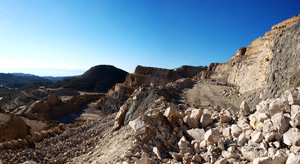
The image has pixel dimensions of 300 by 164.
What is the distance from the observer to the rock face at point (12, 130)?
13845mm

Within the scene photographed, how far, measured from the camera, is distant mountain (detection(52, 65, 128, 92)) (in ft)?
224

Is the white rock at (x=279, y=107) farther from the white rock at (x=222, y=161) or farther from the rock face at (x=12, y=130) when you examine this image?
the rock face at (x=12, y=130)

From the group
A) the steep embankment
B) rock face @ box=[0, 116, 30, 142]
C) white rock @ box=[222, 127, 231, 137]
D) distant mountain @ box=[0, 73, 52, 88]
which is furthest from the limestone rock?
distant mountain @ box=[0, 73, 52, 88]

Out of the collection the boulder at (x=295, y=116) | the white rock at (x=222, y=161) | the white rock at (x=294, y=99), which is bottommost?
the white rock at (x=222, y=161)

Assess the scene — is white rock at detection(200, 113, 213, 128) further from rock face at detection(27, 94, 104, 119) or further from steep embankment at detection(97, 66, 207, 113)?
rock face at detection(27, 94, 104, 119)

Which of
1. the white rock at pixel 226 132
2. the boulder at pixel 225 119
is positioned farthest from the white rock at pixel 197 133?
the boulder at pixel 225 119

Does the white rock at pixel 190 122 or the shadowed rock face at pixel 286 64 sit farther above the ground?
the shadowed rock face at pixel 286 64

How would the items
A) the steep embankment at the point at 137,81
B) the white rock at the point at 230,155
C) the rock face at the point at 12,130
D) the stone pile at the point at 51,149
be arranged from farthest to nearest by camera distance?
the steep embankment at the point at 137,81, the rock face at the point at 12,130, the stone pile at the point at 51,149, the white rock at the point at 230,155

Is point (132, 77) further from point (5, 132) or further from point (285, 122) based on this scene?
point (285, 122)

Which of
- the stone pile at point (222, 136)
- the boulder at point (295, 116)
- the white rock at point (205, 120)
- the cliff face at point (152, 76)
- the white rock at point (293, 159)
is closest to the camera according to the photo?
the white rock at point (293, 159)

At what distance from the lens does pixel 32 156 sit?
809 centimetres

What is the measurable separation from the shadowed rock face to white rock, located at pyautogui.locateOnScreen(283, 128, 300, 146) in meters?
4.34

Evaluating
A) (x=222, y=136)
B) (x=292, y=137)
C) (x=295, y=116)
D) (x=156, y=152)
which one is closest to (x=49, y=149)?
(x=156, y=152)

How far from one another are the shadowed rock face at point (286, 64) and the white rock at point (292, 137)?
4341mm
